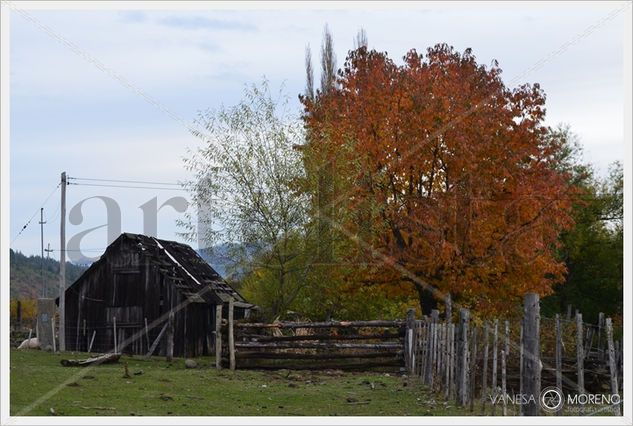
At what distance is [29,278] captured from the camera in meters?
89.0

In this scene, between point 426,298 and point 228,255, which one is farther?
point 426,298

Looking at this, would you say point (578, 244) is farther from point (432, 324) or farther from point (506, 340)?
point (506, 340)

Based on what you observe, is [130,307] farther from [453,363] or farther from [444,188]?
[453,363]

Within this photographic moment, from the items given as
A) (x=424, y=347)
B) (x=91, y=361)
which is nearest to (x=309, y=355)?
(x=424, y=347)

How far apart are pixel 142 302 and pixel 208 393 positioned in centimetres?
1537

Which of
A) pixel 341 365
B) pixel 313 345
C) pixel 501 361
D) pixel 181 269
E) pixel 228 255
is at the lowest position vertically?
pixel 341 365

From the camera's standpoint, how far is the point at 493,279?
26.1 m

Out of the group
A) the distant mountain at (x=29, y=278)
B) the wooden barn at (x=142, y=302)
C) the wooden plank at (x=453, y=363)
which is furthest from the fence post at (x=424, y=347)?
the distant mountain at (x=29, y=278)

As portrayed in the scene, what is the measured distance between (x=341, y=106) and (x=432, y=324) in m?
10.8

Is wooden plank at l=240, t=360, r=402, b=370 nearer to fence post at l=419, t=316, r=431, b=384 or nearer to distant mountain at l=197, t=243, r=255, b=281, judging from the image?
fence post at l=419, t=316, r=431, b=384

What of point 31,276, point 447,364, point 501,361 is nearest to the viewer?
point 447,364

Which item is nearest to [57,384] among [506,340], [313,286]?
[506,340]

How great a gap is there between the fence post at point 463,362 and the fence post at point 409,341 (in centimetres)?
732

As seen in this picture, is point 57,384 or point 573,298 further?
point 573,298
